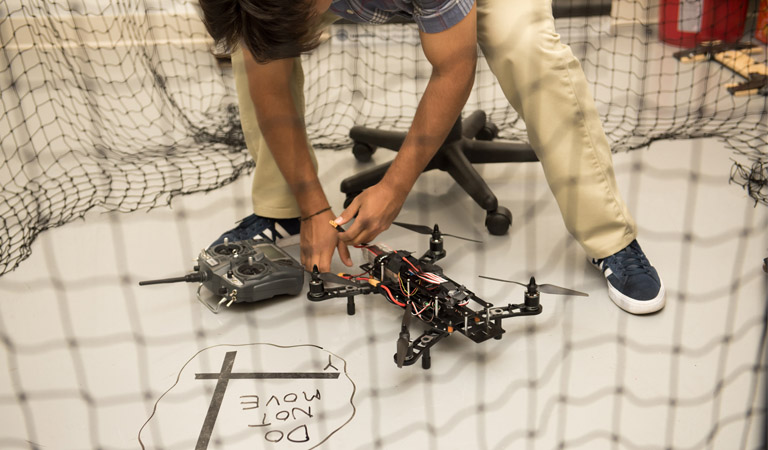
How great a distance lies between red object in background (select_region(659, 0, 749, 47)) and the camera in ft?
9.05

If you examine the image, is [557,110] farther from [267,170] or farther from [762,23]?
[762,23]

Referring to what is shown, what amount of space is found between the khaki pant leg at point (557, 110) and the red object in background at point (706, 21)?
1.58 m

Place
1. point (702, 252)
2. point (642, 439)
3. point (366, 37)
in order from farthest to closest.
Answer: point (366, 37), point (702, 252), point (642, 439)

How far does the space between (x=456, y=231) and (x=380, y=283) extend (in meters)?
0.38

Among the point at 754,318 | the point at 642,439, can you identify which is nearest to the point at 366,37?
the point at 754,318

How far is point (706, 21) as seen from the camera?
277 cm

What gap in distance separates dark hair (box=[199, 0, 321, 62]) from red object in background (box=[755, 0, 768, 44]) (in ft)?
7.29

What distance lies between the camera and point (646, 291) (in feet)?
4.57

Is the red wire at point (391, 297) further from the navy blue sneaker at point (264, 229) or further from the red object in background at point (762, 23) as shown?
the red object in background at point (762, 23)

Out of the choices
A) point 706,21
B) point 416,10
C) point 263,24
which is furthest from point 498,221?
point 706,21

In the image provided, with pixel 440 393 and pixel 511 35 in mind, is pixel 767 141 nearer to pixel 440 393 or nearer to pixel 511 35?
pixel 511 35

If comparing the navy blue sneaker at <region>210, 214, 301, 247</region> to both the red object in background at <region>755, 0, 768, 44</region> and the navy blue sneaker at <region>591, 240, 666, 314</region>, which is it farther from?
the red object in background at <region>755, 0, 768, 44</region>

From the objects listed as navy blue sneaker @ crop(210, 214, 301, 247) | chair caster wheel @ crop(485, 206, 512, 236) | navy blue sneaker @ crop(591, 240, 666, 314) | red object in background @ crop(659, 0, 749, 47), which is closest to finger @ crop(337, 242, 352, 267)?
navy blue sneaker @ crop(210, 214, 301, 247)

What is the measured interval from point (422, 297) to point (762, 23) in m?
2.05
